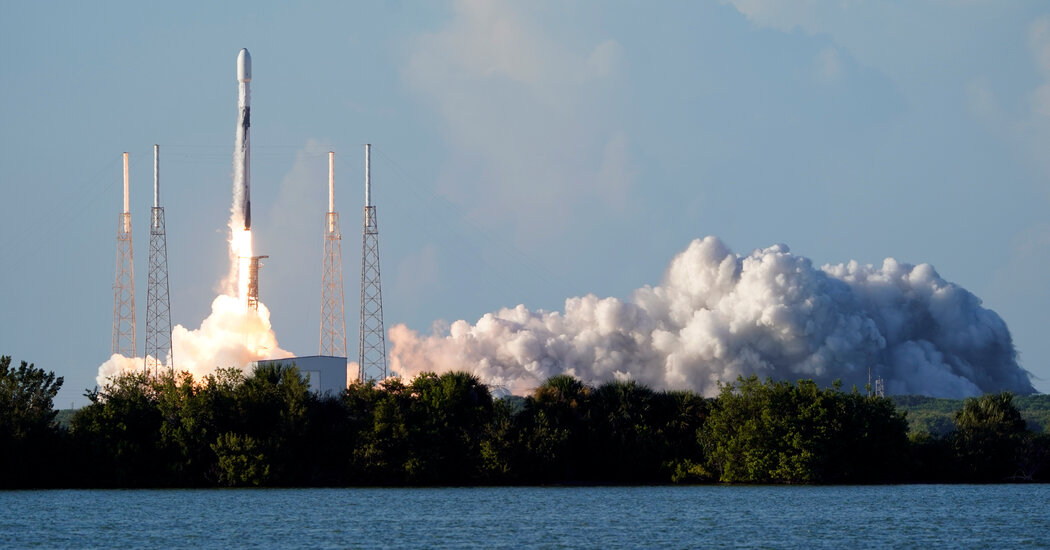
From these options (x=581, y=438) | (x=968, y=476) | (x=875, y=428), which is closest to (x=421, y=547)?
(x=581, y=438)

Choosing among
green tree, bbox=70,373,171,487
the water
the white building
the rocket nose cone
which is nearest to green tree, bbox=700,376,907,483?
the water

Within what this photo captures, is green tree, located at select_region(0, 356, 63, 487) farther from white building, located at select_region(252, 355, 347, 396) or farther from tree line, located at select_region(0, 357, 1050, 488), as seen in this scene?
white building, located at select_region(252, 355, 347, 396)

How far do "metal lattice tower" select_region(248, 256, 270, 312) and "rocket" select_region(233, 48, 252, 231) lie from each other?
331 centimetres

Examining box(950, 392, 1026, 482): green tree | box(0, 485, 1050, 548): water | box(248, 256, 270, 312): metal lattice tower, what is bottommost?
box(0, 485, 1050, 548): water

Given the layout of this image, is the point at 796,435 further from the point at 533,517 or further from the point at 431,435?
the point at 533,517

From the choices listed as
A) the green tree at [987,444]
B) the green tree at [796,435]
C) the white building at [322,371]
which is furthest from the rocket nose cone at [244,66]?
the green tree at [987,444]

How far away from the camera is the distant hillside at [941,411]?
471 feet

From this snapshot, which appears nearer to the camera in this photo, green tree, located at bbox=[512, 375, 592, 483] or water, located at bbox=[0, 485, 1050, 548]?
water, located at bbox=[0, 485, 1050, 548]

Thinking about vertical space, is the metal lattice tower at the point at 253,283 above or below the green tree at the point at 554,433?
above

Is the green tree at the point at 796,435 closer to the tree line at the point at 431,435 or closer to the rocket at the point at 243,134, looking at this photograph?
the tree line at the point at 431,435

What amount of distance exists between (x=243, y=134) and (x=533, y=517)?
41.9 m

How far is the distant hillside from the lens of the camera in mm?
143625

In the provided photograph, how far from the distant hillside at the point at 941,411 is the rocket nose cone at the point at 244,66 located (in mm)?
70068

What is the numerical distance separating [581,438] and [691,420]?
5830 mm
